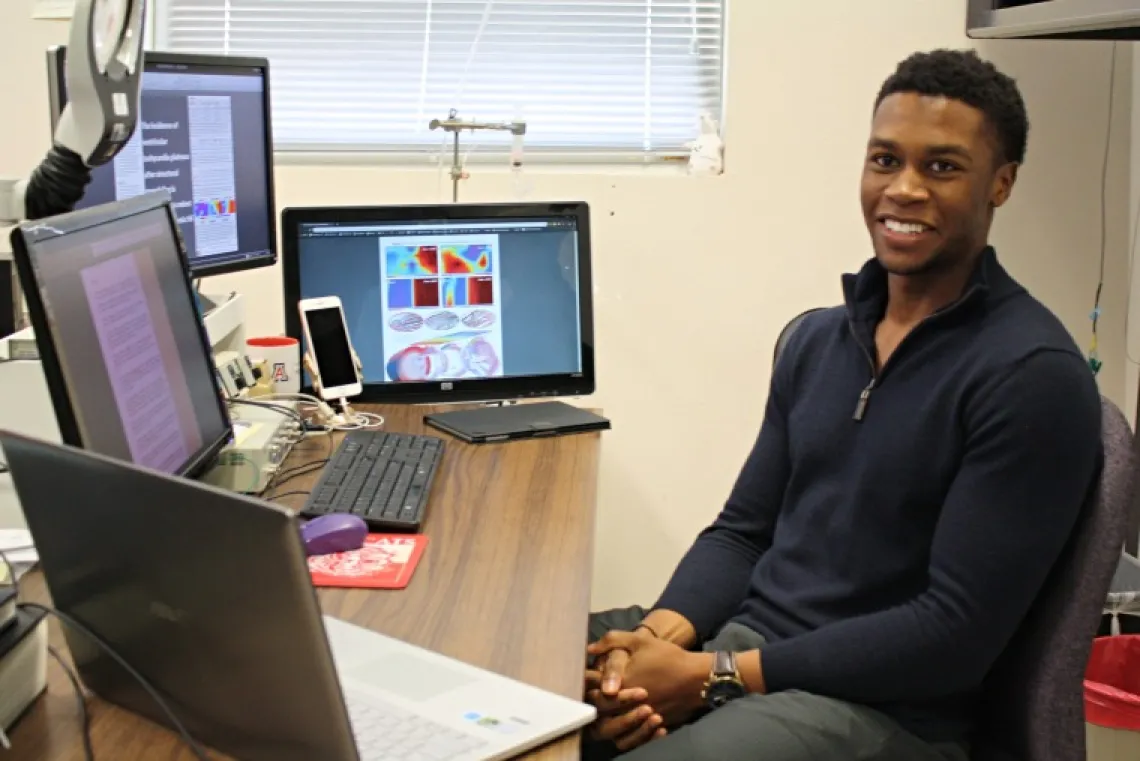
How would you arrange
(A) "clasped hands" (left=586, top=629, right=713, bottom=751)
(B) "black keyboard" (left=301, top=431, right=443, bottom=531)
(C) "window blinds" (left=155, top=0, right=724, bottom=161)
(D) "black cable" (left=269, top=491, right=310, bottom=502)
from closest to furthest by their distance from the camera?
1. (A) "clasped hands" (left=586, top=629, right=713, bottom=751)
2. (B) "black keyboard" (left=301, top=431, right=443, bottom=531)
3. (D) "black cable" (left=269, top=491, right=310, bottom=502)
4. (C) "window blinds" (left=155, top=0, right=724, bottom=161)

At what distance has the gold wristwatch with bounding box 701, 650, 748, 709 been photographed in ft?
4.74

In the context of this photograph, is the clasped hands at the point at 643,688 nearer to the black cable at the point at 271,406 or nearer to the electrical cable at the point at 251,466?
the electrical cable at the point at 251,466

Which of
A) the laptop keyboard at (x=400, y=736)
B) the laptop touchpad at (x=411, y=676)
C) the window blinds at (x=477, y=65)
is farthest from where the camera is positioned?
the window blinds at (x=477, y=65)

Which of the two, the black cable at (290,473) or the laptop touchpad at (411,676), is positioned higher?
the black cable at (290,473)

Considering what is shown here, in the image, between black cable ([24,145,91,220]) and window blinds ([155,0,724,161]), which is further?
window blinds ([155,0,724,161])

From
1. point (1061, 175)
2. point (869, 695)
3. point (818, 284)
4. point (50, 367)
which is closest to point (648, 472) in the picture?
point (818, 284)

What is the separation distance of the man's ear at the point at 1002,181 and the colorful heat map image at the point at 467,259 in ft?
3.02

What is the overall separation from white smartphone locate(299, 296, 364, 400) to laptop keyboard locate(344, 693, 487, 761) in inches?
42.7

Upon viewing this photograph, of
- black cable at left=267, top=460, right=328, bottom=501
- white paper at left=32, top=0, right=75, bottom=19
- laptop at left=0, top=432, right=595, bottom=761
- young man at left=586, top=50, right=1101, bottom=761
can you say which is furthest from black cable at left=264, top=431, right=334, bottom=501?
white paper at left=32, top=0, right=75, bottom=19

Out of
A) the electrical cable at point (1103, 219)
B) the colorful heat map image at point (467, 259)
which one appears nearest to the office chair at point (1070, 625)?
the colorful heat map image at point (467, 259)

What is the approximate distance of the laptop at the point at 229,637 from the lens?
83 centimetres

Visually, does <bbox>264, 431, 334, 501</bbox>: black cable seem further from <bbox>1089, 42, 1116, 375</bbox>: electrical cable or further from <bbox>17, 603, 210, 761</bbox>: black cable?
<bbox>1089, 42, 1116, 375</bbox>: electrical cable

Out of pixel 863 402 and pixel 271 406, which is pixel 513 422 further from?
pixel 863 402

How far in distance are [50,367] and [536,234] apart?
1124 mm
